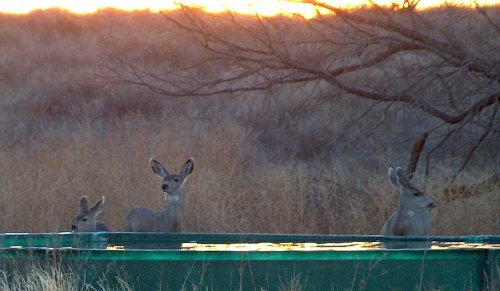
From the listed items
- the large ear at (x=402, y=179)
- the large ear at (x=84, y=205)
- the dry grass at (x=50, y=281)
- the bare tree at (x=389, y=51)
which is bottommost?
the dry grass at (x=50, y=281)

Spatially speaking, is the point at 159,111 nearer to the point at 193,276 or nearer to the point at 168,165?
the point at 168,165

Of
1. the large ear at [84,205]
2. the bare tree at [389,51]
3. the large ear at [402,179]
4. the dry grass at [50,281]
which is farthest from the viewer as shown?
the large ear at [84,205]

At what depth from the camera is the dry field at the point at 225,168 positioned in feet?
41.0

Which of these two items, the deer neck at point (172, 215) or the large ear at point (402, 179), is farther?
the deer neck at point (172, 215)

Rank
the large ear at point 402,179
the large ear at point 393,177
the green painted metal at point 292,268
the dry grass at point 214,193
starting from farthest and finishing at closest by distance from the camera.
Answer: the dry grass at point 214,193, the large ear at point 393,177, the large ear at point 402,179, the green painted metal at point 292,268

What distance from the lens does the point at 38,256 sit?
7266 mm

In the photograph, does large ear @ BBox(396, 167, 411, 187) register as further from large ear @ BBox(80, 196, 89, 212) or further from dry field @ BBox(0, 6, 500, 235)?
large ear @ BBox(80, 196, 89, 212)

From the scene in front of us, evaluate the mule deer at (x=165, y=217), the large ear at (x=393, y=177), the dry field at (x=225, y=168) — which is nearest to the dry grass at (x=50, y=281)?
the mule deer at (x=165, y=217)

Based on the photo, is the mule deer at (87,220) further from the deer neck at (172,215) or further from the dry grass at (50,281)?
the dry grass at (50,281)

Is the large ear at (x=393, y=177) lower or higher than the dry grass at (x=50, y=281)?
higher

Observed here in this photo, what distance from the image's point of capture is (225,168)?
1542 cm

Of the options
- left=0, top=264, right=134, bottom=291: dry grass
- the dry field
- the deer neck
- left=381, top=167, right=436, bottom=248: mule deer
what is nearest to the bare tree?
the dry field

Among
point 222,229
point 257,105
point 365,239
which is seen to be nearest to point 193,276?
point 365,239

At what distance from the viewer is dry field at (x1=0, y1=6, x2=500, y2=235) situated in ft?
41.0
